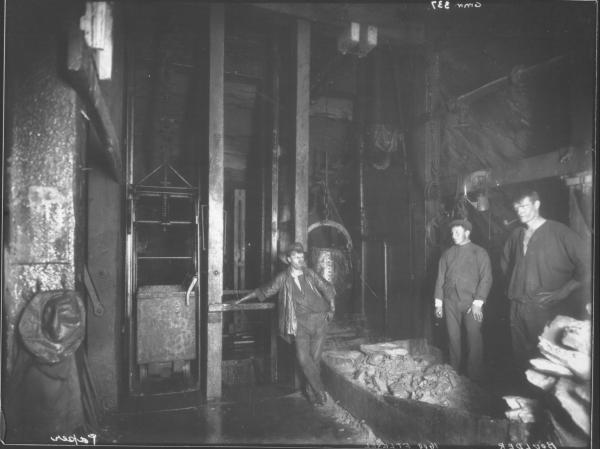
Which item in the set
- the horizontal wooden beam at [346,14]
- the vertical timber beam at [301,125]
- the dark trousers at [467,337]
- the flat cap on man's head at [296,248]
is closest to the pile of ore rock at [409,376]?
the dark trousers at [467,337]

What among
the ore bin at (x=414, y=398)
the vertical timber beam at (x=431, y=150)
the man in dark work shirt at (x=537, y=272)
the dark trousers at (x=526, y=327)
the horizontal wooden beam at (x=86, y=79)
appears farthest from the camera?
the vertical timber beam at (x=431, y=150)

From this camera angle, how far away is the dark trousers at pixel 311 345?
18.7 feet

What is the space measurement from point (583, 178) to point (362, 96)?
476 centimetres

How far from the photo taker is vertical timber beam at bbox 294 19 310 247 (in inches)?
245

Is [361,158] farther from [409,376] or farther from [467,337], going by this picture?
[409,376]

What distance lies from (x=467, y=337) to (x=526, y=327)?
80 centimetres

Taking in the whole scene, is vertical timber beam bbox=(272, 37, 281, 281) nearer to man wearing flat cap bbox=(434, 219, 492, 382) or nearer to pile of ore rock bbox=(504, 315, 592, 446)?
man wearing flat cap bbox=(434, 219, 492, 382)

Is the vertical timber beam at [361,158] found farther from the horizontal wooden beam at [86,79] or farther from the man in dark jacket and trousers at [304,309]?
the horizontal wooden beam at [86,79]

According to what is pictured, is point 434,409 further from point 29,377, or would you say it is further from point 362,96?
point 362,96

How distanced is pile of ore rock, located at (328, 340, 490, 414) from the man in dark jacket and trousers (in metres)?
0.39

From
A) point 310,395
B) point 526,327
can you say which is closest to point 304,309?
point 310,395

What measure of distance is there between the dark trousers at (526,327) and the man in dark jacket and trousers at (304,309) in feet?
7.99

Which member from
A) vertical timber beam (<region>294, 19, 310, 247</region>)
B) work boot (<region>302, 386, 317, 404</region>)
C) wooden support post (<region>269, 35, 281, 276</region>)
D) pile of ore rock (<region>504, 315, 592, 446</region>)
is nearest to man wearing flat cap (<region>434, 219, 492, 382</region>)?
pile of ore rock (<region>504, 315, 592, 446</region>)

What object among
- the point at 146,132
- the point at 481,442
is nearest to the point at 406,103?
the point at 146,132
